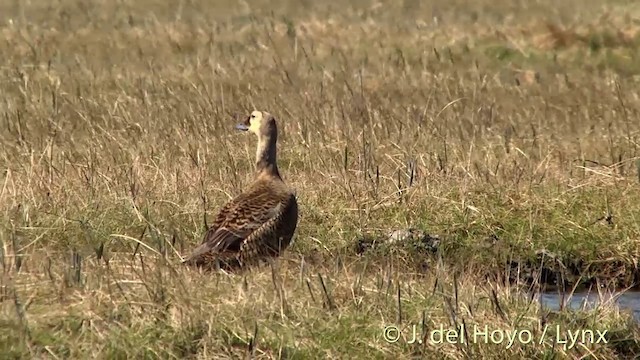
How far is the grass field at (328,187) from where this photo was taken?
17.9 ft

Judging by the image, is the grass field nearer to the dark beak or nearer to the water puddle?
the water puddle

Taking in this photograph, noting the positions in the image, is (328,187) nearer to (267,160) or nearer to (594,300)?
(267,160)

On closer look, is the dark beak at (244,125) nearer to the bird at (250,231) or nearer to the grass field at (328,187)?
the grass field at (328,187)

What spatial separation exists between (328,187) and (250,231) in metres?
1.99

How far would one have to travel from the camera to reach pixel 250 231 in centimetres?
673

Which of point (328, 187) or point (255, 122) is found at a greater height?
point (255, 122)

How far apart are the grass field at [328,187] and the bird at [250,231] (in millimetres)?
232

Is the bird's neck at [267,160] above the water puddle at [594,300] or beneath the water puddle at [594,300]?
above

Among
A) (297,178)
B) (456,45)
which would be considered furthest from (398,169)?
(456,45)

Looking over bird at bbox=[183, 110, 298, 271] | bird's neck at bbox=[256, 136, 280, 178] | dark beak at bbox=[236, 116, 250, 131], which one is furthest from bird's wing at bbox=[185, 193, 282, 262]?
Result: dark beak at bbox=[236, 116, 250, 131]

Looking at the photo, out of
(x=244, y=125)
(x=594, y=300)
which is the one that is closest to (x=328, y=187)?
(x=244, y=125)

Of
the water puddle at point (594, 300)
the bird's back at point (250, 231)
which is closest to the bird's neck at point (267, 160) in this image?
the bird's back at point (250, 231)

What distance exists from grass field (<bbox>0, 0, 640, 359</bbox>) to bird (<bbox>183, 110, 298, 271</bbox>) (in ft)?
0.76

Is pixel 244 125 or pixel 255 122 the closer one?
pixel 255 122
